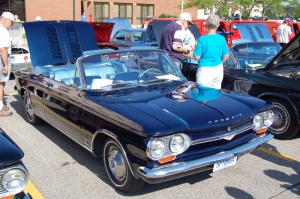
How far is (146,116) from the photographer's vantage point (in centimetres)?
364

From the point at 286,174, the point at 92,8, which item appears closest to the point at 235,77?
the point at 286,174

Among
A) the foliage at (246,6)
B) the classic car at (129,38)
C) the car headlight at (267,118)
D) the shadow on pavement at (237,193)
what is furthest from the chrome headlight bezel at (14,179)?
the foliage at (246,6)

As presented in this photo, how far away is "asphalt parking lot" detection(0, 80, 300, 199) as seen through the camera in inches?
157

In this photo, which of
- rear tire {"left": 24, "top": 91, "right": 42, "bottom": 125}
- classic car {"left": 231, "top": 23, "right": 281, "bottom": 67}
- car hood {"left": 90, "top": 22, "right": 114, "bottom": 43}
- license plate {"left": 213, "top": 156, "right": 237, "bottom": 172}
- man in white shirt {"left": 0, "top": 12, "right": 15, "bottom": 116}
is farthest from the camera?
car hood {"left": 90, "top": 22, "right": 114, "bottom": 43}

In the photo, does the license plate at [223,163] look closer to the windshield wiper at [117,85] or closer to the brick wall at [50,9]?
the windshield wiper at [117,85]

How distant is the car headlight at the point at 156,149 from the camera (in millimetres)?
3387

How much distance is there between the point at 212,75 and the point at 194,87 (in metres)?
1.01

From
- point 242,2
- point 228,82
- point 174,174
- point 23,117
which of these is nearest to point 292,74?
point 228,82

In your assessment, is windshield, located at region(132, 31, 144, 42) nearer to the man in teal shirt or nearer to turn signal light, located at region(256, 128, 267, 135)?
the man in teal shirt

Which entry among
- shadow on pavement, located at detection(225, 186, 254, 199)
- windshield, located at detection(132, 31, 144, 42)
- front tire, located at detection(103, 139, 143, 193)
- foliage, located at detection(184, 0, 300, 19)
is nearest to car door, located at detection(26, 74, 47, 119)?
front tire, located at detection(103, 139, 143, 193)

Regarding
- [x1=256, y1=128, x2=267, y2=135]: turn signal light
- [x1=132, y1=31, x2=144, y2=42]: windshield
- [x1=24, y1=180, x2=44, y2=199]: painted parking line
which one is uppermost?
[x1=132, y1=31, x2=144, y2=42]: windshield

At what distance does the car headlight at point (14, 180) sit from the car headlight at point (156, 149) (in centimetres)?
118

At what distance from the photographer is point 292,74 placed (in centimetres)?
588

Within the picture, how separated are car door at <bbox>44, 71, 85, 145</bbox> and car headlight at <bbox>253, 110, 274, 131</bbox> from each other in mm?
2045
